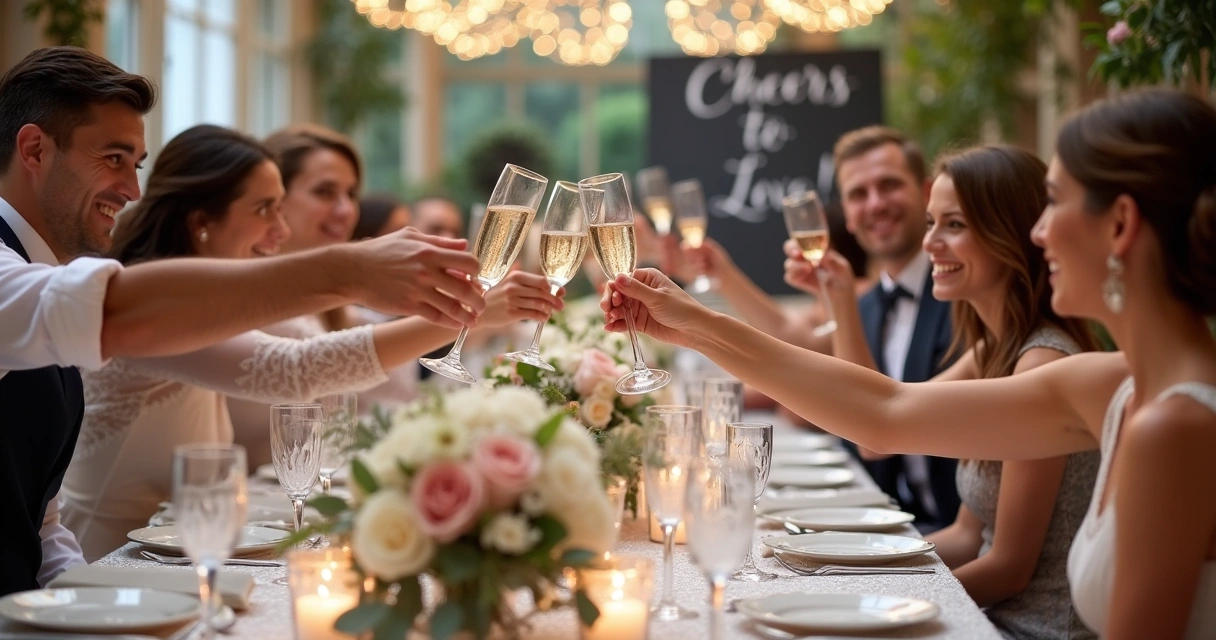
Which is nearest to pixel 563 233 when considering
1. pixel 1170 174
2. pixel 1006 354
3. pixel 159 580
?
pixel 159 580

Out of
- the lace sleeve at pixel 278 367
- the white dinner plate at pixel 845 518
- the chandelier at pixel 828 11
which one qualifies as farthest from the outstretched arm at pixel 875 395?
the chandelier at pixel 828 11

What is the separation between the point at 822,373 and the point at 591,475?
3.15ft

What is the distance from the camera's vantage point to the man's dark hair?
2.14 m

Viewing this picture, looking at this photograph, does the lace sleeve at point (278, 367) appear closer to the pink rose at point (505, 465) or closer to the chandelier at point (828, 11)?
the pink rose at point (505, 465)

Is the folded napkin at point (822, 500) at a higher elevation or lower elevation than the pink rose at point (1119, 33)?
lower

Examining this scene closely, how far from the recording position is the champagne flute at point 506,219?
1.93 meters

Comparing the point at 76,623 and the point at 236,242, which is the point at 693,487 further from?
the point at 236,242

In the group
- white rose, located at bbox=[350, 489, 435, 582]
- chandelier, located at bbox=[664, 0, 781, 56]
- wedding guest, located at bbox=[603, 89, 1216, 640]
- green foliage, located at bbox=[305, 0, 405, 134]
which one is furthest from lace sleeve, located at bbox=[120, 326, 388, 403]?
green foliage, located at bbox=[305, 0, 405, 134]

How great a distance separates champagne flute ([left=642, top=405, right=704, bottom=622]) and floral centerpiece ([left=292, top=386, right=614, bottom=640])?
231 millimetres

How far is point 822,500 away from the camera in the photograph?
101 inches

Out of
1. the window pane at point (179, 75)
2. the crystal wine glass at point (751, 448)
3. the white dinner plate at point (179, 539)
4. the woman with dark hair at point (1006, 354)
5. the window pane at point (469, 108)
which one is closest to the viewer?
the crystal wine glass at point (751, 448)

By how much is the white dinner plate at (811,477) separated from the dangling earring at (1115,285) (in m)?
1.35

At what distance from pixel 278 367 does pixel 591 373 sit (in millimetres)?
726

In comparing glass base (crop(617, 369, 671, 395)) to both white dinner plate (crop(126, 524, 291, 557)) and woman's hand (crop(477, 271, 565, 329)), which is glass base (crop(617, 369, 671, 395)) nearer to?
woman's hand (crop(477, 271, 565, 329))
